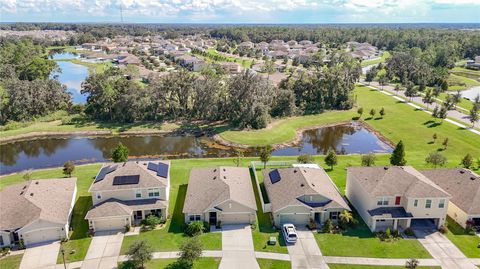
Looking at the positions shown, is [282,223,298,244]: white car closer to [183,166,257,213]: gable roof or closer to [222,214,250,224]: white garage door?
[183,166,257,213]: gable roof

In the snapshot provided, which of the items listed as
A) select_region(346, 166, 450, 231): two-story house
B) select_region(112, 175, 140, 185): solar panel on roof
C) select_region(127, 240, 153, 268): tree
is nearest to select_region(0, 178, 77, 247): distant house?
select_region(112, 175, 140, 185): solar panel on roof

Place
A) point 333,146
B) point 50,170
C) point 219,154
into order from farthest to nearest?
point 333,146
point 219,154
point 50,170

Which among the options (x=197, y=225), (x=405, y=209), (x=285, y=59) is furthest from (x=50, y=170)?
(x=285, y=59)

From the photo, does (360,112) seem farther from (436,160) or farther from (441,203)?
(441,203)

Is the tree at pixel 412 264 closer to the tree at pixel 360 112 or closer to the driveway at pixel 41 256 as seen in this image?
the driveway at pixel 41 256

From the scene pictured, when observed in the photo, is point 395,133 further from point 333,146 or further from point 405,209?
point 405,209

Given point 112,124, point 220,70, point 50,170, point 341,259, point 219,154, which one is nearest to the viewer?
point 341,259

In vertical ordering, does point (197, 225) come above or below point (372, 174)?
below

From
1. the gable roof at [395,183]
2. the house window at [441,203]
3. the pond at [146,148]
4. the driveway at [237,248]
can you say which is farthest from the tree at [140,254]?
the pond at [146,148]
